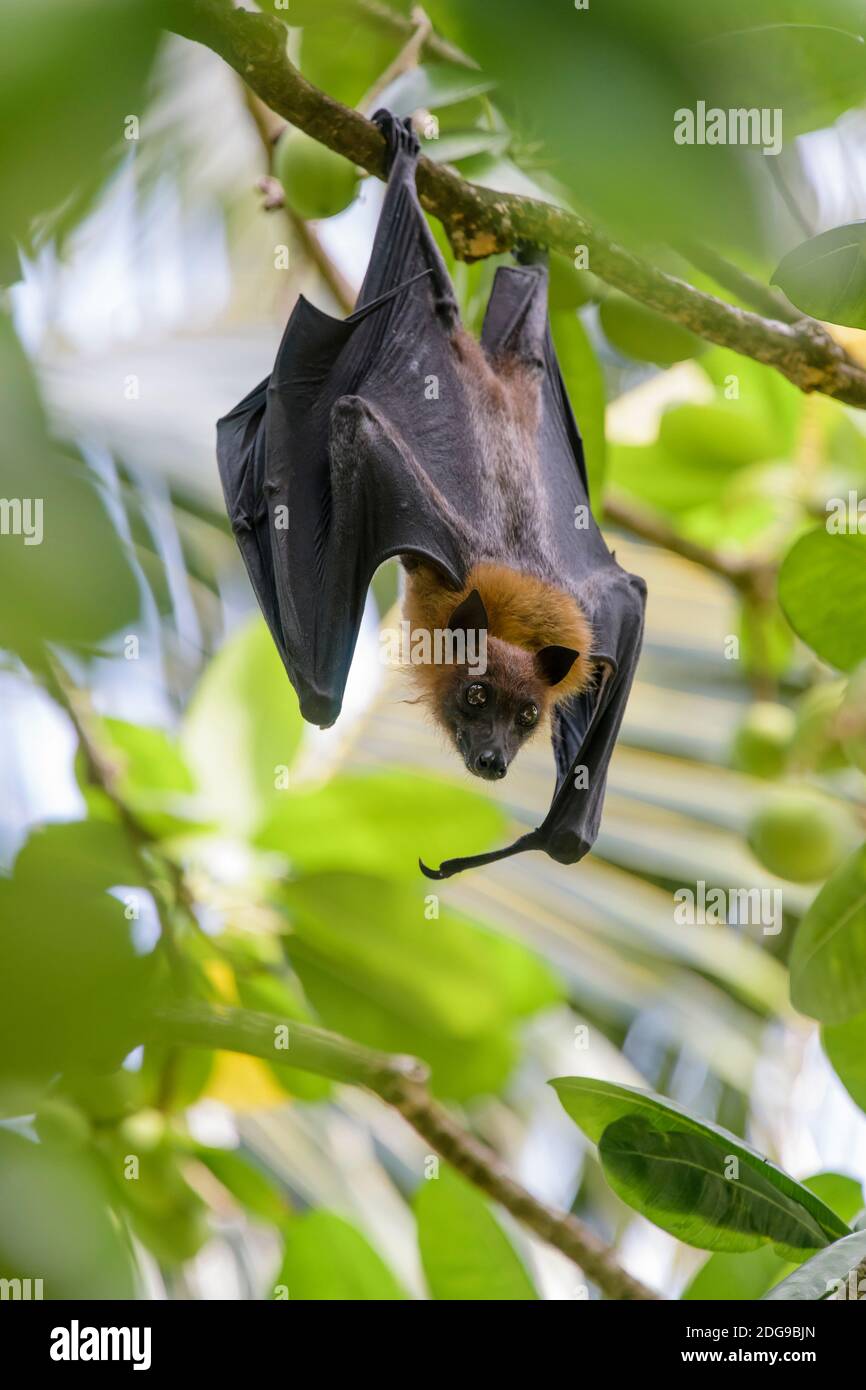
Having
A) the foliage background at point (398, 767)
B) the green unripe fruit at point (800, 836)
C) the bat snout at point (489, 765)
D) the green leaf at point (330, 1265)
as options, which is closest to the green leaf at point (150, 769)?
the foliage background at point (398, 767)

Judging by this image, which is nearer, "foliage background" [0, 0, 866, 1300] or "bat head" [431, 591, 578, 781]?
"foliage background" [0, 0, 866, 1300]

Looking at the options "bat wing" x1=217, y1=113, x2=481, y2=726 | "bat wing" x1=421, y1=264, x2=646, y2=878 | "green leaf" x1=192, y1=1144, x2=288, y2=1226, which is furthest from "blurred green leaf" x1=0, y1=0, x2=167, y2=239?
"green leaf" x1=192, y1=1144, x2=288, y2=1226

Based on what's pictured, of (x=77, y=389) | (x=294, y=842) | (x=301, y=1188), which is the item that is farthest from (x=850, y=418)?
(x=301, y=1188)

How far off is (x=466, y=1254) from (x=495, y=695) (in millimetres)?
1065

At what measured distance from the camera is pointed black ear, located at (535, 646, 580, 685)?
2760 millimetres

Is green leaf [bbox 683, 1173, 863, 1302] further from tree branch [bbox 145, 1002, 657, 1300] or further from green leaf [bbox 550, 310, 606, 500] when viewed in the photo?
green leaf [bbox 550, 310, 606, 500]

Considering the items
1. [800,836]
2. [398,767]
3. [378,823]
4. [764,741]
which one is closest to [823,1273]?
[800,836]

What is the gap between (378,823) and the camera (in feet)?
9.77

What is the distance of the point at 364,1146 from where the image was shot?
526 cm

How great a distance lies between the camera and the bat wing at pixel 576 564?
8.85 ft

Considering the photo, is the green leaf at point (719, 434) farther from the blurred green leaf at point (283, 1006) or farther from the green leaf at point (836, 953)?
the blurred green leaf at point (283, 1006)

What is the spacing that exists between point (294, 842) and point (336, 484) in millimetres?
864

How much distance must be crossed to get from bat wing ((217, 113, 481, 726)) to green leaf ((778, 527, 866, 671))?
658 millimetres

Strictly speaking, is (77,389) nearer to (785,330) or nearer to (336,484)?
(336,484)
